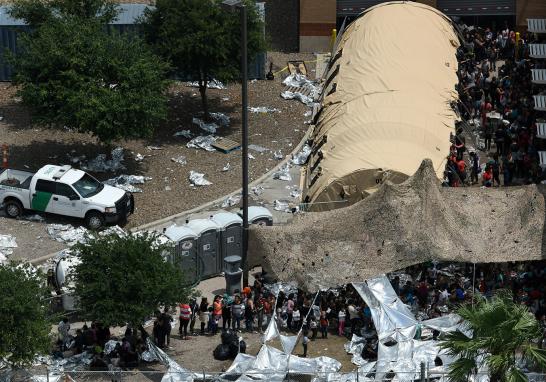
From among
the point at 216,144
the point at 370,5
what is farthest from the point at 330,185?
the point at 370,5

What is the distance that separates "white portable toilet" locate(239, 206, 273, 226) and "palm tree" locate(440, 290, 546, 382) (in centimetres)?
1304

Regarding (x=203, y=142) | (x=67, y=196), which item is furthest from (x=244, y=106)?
(x=203, y=142)

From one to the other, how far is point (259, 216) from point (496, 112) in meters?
10.7

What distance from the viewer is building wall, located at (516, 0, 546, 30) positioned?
5022cm

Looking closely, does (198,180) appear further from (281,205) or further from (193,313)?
(193,313)

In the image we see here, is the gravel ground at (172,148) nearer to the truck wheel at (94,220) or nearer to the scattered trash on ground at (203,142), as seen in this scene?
the scattered trash on ground at (203,142)

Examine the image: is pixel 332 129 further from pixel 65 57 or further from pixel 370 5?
pixel 370 5

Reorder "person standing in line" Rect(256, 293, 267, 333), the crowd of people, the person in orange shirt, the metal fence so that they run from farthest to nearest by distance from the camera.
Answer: the crowd of people → "person standing in line" Rect(256, 293, 267, 333) → the person in orange shirt → the metal fence

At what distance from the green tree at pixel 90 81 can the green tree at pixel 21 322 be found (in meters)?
11.3

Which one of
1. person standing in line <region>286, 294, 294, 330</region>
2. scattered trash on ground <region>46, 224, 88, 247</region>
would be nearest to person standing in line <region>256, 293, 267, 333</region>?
person standing in line <region>286, 294, 294, 330</region>

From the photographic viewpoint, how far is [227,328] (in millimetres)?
31688

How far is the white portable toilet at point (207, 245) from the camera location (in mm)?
35000

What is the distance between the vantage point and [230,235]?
116 feet

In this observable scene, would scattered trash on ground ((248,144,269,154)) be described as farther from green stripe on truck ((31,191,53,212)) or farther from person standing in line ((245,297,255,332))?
person standing in line ((245,297,255,332))
